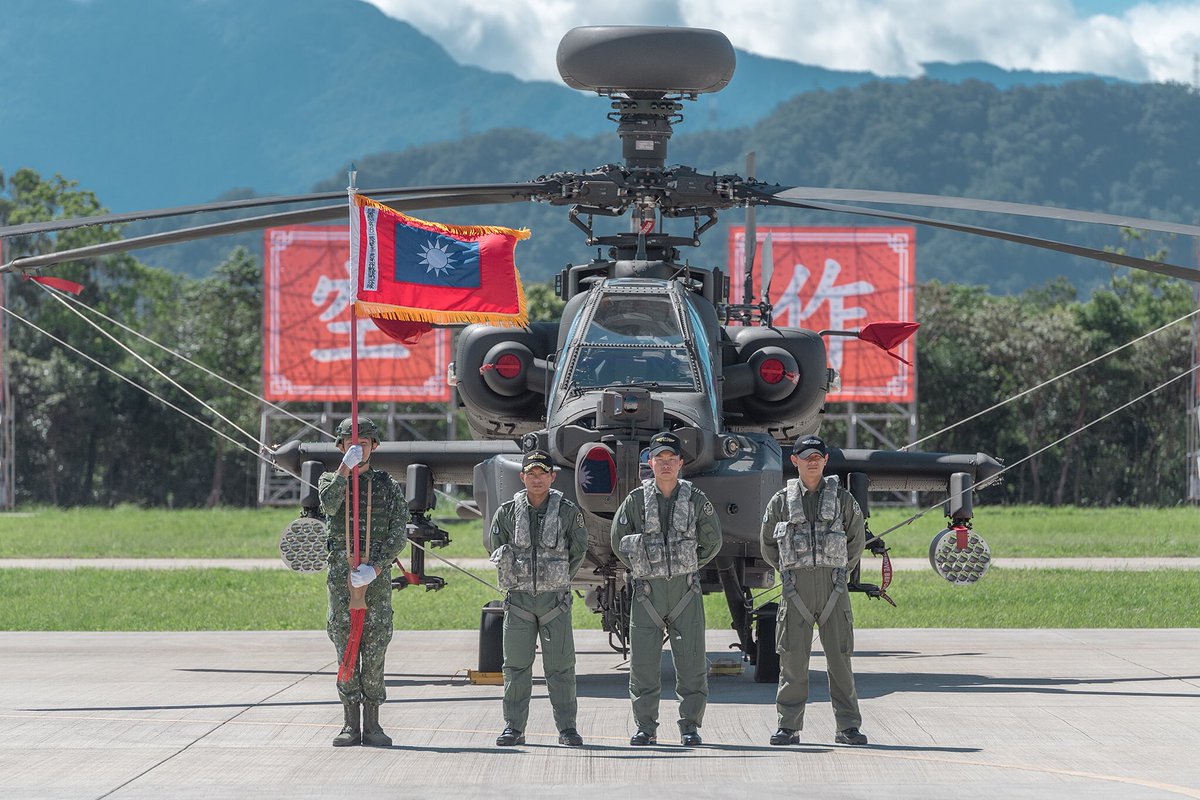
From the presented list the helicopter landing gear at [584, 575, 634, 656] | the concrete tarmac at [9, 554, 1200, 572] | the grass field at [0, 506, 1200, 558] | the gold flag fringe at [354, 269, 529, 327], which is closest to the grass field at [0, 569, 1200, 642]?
the concrete tarmac at [9, 554, 1200, 572]

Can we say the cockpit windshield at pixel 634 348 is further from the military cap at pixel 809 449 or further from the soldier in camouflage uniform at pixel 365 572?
the soldier in camouflage uniform at pixel 365 572

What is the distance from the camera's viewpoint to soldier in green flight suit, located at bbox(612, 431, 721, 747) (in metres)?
10.1

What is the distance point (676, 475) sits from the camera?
1037 centimetres

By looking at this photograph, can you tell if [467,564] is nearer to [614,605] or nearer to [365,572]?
[614,605]

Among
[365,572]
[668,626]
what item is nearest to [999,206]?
[668,626]

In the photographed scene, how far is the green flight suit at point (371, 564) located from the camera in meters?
10.1

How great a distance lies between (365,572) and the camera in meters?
9.91

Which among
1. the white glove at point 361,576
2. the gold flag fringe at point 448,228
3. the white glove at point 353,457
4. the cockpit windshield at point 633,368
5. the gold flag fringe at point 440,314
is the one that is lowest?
the white glove at point 361,576

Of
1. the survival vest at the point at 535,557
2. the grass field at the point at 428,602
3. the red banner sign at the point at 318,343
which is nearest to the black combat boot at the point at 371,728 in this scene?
the survival vest at the point at 535,557

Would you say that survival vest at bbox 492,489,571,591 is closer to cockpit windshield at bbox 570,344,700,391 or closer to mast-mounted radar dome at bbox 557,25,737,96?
cockpit windshield at bbox 570,344,700,391

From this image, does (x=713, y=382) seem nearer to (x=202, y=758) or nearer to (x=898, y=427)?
(x=202, y=758)

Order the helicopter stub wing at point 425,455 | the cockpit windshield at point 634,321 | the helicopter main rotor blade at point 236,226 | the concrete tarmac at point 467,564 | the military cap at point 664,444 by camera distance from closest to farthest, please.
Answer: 1. the military cap at point 664,444
2. the helicopter main rotor blade at point 236,226
3. the cockpit windshield at point 634,321
4. the helicopter stub wing at point 425,455
5. the concrete tarmac at point 467,564

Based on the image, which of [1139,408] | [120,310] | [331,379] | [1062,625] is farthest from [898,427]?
[1062,625]

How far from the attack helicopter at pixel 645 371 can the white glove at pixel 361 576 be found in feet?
6.65
